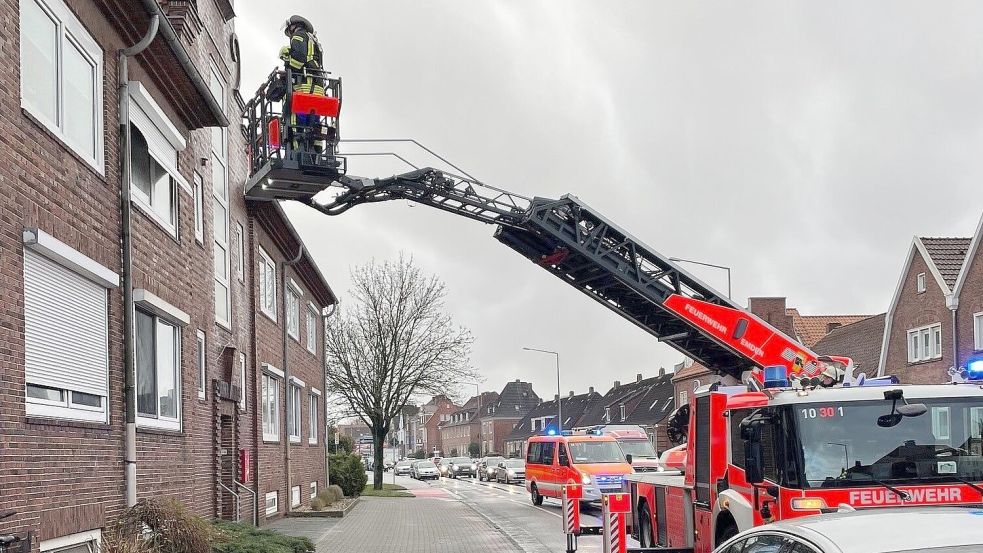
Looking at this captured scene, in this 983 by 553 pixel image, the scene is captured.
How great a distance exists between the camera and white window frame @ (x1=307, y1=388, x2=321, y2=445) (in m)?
29.6

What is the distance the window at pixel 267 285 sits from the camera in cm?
2128

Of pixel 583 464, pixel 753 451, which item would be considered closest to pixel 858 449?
pixel 753 451

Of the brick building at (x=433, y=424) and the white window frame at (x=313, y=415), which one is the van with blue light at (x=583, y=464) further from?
the brick building at (x=433, y=424)

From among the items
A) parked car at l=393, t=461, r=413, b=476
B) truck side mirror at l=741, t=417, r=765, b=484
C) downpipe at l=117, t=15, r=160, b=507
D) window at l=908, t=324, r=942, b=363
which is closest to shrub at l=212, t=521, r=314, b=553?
downpipe at l=117, t=15, r=160, b=507

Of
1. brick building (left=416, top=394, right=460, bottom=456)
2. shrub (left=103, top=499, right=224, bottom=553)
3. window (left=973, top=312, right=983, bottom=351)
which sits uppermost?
window (left=973, top=312, right=983, bottom=351)

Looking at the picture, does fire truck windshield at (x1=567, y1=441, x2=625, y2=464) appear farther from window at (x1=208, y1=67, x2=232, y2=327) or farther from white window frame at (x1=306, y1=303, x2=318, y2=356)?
window at (x1=208, y1=67, x2=232, y2=327)

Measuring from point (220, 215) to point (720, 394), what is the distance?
9943 millimetres

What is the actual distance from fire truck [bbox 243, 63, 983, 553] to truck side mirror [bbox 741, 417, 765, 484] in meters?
0.01

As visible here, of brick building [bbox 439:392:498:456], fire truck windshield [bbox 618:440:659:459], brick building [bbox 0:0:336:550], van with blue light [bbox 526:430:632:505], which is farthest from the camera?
brick building [bbox 439:392:498:456]

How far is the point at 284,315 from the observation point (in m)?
23.8

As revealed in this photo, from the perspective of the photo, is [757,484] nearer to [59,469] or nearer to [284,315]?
[59,469]

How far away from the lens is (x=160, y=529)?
396 inches

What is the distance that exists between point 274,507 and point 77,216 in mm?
13925

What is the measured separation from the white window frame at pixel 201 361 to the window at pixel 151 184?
7.47ft
